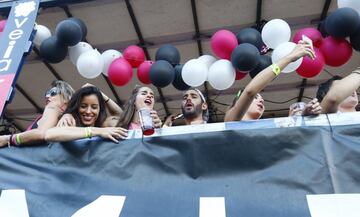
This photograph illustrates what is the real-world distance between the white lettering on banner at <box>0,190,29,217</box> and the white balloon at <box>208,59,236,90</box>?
1.89 meters

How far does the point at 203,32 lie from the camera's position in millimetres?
4656

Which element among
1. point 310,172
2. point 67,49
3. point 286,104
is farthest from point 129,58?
point 286,104

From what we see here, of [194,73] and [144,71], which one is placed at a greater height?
[144,71]

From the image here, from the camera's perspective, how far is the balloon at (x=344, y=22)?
2795 mm

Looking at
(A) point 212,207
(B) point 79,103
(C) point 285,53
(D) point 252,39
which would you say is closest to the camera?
(A) point 212,207

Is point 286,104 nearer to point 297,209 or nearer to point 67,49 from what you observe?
point 67,49

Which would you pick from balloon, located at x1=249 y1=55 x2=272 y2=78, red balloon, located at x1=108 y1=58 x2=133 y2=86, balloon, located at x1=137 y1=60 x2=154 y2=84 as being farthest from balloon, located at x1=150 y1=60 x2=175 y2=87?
balloon, located at x1=249 y1=55 x2=272 y2=78

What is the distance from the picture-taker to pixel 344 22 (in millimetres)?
2791

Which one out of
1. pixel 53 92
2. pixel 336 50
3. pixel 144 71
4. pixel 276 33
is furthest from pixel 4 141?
pixel 336 50

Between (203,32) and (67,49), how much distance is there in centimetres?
177

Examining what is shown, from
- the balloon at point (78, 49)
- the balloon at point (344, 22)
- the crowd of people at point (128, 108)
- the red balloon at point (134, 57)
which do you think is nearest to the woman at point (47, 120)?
the crowd of people at point (128, 108)

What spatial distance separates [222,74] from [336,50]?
918 mm

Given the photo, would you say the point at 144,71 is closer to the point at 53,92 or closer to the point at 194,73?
the point at 194,73

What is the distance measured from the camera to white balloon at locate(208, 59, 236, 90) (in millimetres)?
3260
